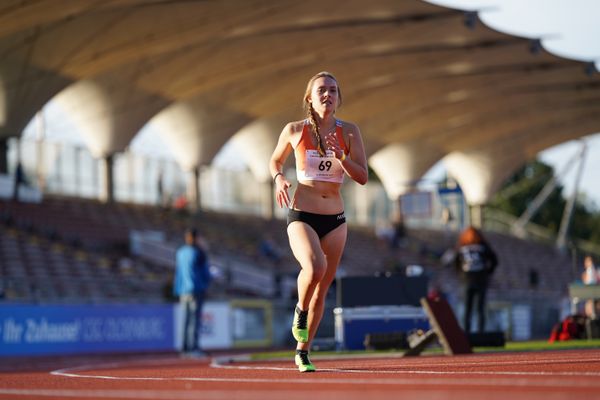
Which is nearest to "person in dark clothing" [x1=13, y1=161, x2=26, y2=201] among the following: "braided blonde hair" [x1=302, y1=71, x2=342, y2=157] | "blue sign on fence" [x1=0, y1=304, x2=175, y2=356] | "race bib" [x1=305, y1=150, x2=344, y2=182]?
"blue sign on fence" [x1=0, y1=304, x2=175, y2=356]

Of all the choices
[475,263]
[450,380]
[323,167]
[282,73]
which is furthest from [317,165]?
[282,73]

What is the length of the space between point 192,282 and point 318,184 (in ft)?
29.5

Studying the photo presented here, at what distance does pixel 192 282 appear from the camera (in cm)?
1750

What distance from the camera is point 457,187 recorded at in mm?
22906

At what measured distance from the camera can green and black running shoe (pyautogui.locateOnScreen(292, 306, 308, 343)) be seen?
28.7ft

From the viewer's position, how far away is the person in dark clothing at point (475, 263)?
1684cm

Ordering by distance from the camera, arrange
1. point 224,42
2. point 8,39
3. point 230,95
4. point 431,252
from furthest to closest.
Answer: point 431,252
point 230,95
point 224,42
point 8,39

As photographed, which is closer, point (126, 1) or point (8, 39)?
point (126, 1)

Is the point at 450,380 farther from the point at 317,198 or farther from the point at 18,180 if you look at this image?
the point at 18,180

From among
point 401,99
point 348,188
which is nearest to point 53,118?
point 401,99

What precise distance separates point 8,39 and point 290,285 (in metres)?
9.53

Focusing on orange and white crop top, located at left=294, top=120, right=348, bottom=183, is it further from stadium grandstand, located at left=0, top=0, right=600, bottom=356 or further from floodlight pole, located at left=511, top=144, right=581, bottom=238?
floodlight pole, located at left=511, top=144, right=581, bottom=238

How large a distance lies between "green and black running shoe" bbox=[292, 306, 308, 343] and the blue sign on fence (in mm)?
13214

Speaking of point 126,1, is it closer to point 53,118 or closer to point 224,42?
point 224,42
